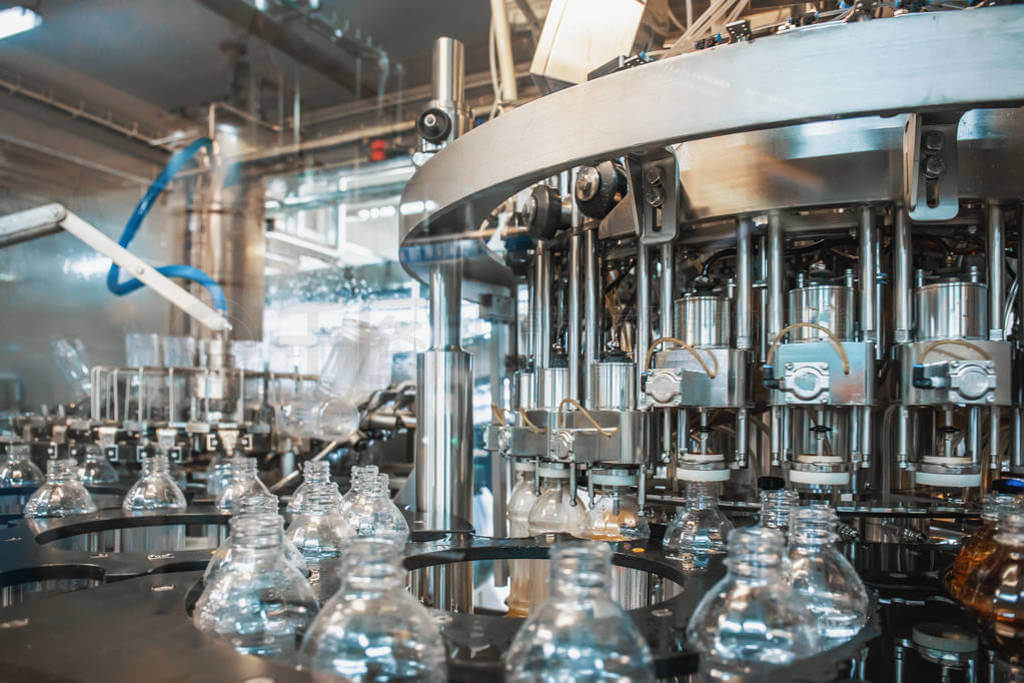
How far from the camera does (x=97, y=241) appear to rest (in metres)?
3.18

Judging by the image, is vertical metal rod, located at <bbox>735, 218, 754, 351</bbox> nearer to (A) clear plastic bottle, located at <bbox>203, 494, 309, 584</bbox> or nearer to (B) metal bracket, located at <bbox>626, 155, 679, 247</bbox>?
(B) metal bracket, located at <bbox>626, 155, 679, 247</bbox>

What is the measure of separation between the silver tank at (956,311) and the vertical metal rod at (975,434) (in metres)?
0.10

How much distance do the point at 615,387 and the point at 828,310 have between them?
1.10 feet

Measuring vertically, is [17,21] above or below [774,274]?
above

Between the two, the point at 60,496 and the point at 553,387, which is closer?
the point at 553,387

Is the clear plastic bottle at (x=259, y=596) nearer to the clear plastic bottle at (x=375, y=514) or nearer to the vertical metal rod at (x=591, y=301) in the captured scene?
the clear plastic bottle at (x=375, y=514)

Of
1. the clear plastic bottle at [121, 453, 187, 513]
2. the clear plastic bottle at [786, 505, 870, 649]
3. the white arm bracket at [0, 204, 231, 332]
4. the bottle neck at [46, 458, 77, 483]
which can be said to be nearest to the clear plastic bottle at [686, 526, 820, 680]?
the clear plastic bottle at [786, 505, 870, 649]

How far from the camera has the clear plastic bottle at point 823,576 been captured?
802 millimetres

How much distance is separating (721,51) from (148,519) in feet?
4.55

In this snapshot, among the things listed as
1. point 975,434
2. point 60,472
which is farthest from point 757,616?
point 60,472

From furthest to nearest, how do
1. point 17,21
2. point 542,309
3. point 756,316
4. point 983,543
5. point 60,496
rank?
point 17,21 → point 60,496 → point 542,309 → point 756,316 → point 983,543

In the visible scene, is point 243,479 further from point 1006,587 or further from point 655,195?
point 1006,587

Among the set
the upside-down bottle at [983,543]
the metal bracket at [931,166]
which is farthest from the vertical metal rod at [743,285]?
the upside-down bottle at [983,543]

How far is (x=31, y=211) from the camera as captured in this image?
9.64 feet
